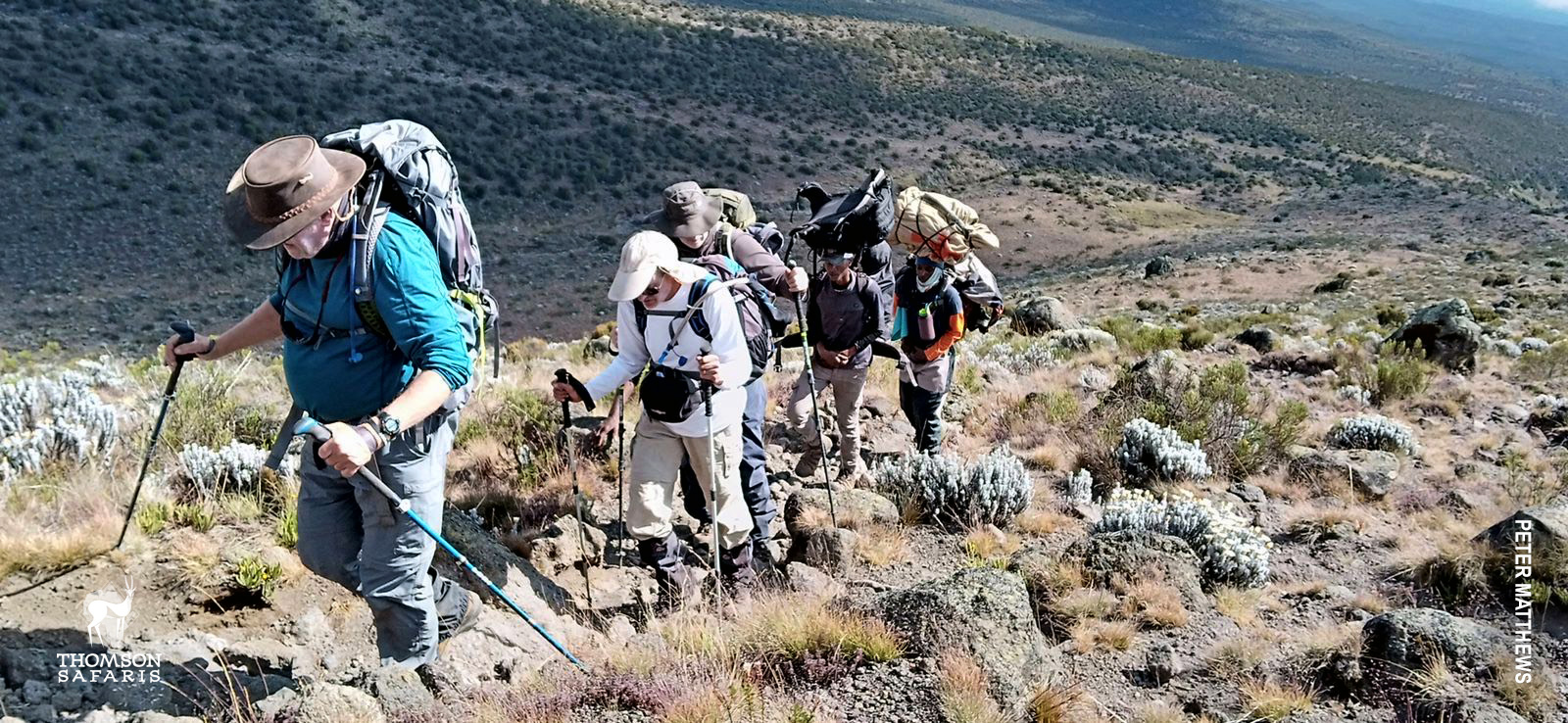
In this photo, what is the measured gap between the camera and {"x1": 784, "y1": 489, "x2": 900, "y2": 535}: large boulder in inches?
200

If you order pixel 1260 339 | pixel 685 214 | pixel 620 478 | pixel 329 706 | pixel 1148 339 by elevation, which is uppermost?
pixel 685 214

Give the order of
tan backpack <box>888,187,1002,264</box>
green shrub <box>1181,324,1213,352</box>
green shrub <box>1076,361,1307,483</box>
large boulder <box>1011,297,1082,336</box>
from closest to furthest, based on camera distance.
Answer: tan backpack <box>888,187,1002,264</box> → green shrub <box>1076,361,1307,483</box> → green shrub <box>1181,324,1213,352</box> → large boulder <box>1011,297,1082,336</box>

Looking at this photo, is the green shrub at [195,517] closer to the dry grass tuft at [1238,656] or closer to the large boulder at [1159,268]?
the dry grass tuft at [1238,656]

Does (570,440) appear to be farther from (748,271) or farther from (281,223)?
(281,223)

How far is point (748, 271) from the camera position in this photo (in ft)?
15.3

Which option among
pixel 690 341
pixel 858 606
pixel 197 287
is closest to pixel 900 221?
pixel 690 341

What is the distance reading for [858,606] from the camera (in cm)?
374

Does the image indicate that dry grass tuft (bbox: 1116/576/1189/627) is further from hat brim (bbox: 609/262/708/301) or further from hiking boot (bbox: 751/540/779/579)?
hat brim (bbox: 609/262/708/301)

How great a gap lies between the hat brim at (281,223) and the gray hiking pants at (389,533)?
27.0 inches

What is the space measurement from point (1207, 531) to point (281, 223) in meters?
4.35

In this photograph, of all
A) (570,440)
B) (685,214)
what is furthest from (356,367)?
(685,214)

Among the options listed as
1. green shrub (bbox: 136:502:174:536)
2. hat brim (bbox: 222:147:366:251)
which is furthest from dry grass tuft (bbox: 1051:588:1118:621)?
green shrub (bbox: 136:502:174:536)

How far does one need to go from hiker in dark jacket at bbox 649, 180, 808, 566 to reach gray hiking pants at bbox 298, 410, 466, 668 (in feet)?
5.11

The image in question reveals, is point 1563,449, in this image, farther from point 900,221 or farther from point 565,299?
point 565,299
